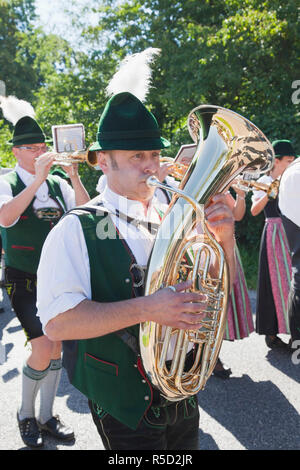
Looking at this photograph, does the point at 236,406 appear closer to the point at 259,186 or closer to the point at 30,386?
the point at 30,386

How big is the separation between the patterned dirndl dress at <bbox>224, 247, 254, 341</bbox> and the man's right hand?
8.11ft

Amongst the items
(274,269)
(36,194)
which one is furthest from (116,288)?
(274,269)

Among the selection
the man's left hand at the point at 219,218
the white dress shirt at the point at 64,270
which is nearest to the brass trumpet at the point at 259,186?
the man's left hand at the point at 219,218

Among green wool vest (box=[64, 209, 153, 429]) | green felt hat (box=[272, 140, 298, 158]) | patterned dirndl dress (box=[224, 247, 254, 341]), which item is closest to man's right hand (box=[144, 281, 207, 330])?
green wool vest (box=[64, 209, 153, 429])

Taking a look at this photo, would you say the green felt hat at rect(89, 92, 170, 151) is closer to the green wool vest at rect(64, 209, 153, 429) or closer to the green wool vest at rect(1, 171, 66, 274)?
the green wool vest at rect(64, 209, 153, 429)

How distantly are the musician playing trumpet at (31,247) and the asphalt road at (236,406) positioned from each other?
0.18m

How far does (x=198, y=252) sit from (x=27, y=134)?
184 centimetres

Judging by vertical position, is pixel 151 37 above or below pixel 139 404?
above

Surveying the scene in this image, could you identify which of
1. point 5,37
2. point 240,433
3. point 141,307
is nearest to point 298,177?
point 141,307

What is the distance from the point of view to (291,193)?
2201 millimetres

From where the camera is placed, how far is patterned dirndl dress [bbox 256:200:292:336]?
13.4ft

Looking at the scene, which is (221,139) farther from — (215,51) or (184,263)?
(215,51)

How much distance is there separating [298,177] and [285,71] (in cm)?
676

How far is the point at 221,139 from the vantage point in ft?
5.12
